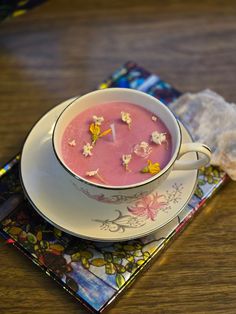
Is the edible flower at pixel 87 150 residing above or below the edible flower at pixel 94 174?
above

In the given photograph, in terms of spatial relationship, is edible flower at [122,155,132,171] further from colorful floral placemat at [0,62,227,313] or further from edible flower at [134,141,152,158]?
colorful floral placemat at [0,62,227,313]

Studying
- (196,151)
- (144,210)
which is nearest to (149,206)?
(144,210)

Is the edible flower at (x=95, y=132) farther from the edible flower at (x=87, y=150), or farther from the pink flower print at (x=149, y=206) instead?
the pink flower print at (x=149, y=206)

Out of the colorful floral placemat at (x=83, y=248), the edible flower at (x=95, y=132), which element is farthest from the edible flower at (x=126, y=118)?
the colorful floral placemat at (x=83, y=248)

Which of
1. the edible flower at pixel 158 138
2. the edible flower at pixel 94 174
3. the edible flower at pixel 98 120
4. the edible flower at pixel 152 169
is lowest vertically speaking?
the edible flower at pixel 152 169

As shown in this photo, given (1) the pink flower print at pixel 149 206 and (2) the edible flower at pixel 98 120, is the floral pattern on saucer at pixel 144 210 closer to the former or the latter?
(1) the pink flower print at pixel 149 206

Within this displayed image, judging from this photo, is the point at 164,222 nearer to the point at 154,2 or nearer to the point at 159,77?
the point at 159,77

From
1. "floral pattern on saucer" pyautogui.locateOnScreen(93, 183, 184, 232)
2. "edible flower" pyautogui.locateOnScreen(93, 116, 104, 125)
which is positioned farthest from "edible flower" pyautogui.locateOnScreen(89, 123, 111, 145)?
"floral pattern on saucer" pyautogui.locateOnScreen(93, 183, 184, 232)
